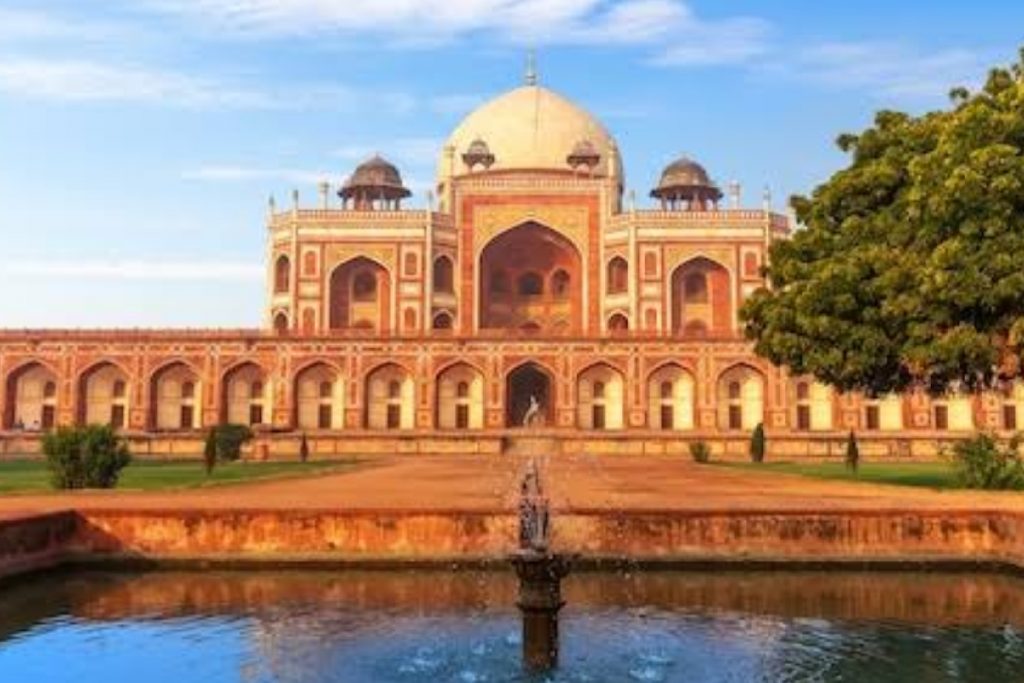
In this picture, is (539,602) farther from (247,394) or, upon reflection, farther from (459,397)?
(247,394)

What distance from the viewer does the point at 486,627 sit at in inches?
Answer: 307

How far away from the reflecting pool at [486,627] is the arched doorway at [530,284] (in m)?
35.9

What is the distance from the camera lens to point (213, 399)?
3759 centimetres

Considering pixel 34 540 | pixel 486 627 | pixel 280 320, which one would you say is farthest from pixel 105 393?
pixel 486 627

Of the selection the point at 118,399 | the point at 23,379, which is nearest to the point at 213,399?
the point at 118,399

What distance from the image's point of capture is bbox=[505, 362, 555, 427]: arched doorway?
38.2 m

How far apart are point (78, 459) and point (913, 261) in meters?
12.0

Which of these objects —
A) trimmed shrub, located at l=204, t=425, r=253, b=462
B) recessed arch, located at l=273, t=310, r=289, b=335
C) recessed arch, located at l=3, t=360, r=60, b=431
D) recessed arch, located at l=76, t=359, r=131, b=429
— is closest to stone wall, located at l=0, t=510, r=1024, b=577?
trimmed shrub, located at l=204, t=425, r=253, b=462

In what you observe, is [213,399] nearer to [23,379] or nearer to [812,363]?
[23,379]

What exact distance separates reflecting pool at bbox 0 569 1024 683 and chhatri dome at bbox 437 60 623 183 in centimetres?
3817

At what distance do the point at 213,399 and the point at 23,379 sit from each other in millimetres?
6988

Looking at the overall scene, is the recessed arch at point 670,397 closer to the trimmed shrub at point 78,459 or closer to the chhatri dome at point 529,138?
the chhatri dome at point 529,138

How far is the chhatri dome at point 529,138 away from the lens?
4800cm

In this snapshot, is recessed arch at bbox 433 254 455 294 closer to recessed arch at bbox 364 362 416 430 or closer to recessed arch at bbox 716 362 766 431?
recessed arch at bbox 364 362 416 430
